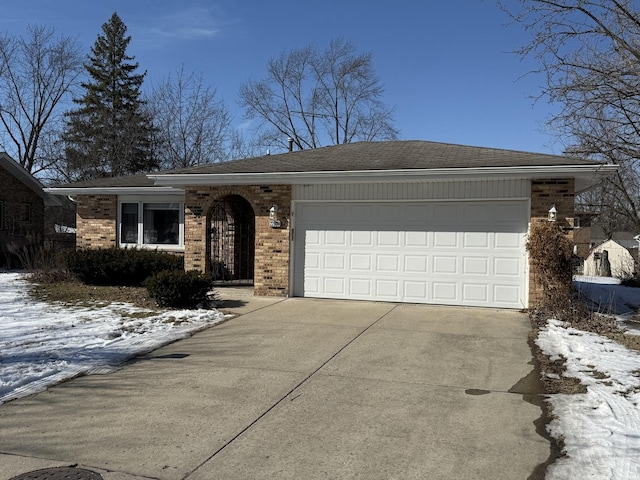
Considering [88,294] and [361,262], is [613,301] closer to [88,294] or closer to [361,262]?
[361,262]

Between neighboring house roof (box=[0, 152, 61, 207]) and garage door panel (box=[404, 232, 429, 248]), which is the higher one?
neighboring house roof (box=[0, 152, 61, 207])

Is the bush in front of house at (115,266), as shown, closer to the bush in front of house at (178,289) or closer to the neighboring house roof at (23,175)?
the bush in front of house at (178,289)

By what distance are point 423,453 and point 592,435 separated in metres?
1.39

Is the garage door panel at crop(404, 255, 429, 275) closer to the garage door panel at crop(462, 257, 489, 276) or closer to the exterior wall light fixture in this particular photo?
the garage door panel at crop(462, 257, 489, 276)

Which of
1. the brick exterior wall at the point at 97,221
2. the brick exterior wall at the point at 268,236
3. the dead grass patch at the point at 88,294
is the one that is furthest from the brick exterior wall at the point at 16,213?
the brick exterior wall at the point at 268,236

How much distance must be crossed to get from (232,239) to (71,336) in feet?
26.7

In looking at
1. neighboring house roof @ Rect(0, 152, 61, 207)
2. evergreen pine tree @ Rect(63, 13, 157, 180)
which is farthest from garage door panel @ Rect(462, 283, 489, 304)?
evergreen pine tree @ Rect(63, 13, 157, 180)

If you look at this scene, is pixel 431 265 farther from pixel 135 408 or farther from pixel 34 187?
pixel 34 187

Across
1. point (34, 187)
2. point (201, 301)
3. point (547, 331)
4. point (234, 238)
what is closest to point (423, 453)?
point (547, 331)

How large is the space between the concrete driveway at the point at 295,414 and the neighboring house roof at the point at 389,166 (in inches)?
145

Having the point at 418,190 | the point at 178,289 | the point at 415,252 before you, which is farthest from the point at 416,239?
the point at 178,289

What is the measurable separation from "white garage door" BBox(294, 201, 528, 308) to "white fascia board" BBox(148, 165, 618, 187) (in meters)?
0.67

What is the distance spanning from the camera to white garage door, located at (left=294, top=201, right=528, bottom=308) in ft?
35.2

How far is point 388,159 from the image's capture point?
12.2m
